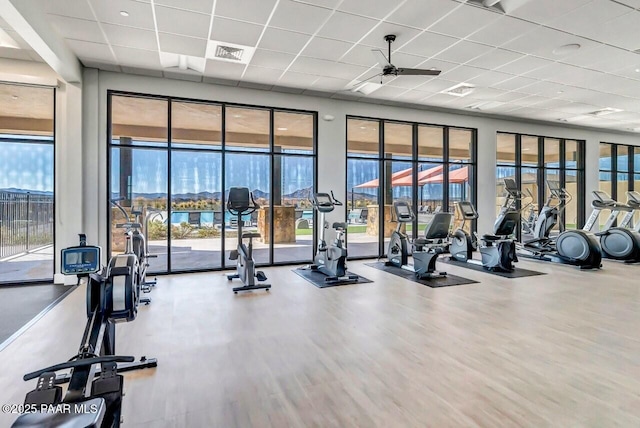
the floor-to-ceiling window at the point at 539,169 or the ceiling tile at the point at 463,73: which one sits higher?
the ceiling tile at the point at 463,73

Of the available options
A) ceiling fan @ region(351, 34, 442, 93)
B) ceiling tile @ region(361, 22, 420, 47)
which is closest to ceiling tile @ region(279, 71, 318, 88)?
ceiling fan @ region(351, 34, 442, 93)

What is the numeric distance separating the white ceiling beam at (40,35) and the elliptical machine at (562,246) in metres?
9.39

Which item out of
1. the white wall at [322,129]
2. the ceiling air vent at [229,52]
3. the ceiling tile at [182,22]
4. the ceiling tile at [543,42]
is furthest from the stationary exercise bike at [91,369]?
the ceiling tile at [543,42]

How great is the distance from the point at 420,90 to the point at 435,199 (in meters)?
3.04

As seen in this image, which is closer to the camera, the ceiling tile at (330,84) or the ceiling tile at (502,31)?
the ceiling tile at (502,31)

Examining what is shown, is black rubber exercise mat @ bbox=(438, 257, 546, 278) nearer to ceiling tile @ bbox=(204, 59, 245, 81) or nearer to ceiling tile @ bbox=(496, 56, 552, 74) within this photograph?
ceiling tile @ bbox=(496, 56, 552, 74)

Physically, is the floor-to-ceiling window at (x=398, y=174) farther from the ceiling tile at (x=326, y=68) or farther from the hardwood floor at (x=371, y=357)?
the hardwood floor at (x=371, y=357)

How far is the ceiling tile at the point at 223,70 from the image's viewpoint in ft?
19.7

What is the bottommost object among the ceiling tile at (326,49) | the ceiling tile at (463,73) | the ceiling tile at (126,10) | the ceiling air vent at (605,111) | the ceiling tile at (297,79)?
the ceiling tile at (126,10)

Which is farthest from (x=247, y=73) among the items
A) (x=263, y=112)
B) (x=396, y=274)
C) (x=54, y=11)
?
(x=396, y=274)

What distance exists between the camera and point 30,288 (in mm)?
5590

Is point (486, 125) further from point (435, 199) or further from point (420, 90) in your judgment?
point (420, 90)

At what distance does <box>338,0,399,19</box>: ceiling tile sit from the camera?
163 inches

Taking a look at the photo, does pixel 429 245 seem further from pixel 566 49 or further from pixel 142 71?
pixel 142 71
